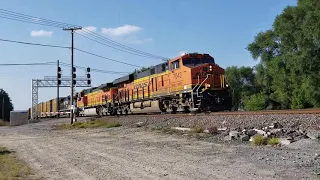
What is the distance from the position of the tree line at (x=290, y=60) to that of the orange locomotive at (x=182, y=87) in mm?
8255

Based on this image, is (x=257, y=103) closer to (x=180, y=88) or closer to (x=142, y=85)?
(x=142, y=85)

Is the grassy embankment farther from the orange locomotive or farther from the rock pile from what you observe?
the orange locomotive

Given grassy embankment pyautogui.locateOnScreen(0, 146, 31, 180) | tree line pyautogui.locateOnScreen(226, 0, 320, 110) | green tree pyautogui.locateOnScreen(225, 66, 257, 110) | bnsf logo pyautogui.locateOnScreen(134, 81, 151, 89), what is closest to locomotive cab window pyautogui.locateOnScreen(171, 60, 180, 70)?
bnsf logo pyautogui.locateOnScreen(134, 81, 151, 89)

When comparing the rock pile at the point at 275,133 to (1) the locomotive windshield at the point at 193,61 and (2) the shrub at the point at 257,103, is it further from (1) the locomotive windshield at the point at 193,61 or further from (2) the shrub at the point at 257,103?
(2) the shrub at the point at 257,103

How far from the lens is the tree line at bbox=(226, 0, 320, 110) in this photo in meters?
35.3

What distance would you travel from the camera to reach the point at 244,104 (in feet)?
173

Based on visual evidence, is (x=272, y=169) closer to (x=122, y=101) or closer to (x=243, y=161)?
(x=243, y=161)

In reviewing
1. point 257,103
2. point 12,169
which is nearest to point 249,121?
point 12,169

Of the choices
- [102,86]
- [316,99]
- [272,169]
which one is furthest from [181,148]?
[316,99]

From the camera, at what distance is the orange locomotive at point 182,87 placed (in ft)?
65.7

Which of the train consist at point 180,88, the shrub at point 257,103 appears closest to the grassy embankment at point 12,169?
the train consist at point 180,88

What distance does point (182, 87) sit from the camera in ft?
68.5

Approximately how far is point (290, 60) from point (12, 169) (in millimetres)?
33512

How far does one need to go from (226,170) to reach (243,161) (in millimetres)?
916
